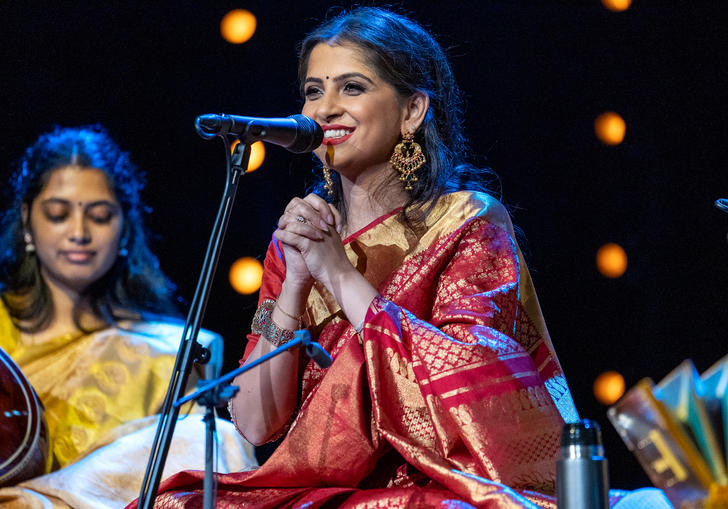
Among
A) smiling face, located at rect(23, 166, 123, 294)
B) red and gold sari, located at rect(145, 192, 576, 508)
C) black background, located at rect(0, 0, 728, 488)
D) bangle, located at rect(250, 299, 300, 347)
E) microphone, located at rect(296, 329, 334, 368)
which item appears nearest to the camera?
microphone, located at rect(296, 329, 334, 368)

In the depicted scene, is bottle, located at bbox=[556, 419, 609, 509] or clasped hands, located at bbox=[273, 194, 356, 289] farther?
clasped hands, located at bbox=[273, 194, 356, 289]

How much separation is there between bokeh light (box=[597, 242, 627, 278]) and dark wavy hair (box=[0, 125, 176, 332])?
1.68 meters

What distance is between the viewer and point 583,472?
124cm

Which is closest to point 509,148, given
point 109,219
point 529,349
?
point 529,349

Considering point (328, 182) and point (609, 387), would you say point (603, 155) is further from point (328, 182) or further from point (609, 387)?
point (328, 182)

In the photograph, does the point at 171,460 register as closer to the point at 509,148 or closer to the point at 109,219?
the point at 109,219

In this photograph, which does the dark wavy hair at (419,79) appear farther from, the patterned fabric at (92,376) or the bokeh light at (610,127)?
the patterned fabric at (92,376)

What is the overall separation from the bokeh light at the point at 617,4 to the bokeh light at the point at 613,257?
852mm

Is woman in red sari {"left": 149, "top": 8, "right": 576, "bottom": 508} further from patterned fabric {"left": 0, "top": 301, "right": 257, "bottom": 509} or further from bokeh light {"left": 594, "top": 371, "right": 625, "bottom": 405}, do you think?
bokeh light {"left": 594, "top": 371, "right": 625, "bottom": 405}

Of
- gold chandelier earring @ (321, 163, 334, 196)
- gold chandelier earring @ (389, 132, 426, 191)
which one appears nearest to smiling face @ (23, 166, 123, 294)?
gold chandelier earring @ (321, 163, 334, 196)

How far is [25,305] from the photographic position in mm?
3564

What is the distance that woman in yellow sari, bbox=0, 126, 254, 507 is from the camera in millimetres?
3371

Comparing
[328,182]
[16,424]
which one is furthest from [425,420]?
[16,424]

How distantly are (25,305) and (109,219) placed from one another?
46 cm
